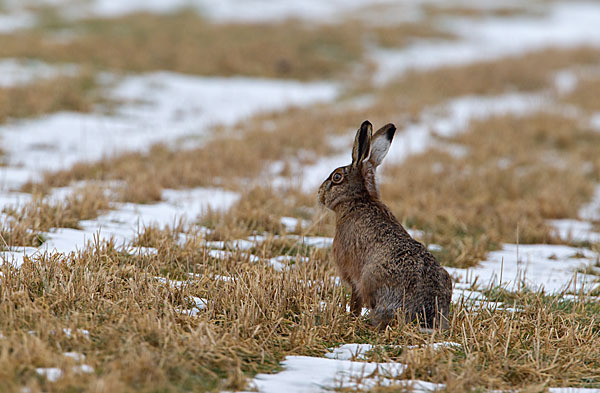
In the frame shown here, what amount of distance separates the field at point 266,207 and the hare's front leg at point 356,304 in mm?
97

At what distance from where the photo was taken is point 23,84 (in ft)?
45.6

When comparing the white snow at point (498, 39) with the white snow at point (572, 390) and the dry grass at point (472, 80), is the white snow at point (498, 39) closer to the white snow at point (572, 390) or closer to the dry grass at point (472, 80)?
the dry grass at point (472, 80)

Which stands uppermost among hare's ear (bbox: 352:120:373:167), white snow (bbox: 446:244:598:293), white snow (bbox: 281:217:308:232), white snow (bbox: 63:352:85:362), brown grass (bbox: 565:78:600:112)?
brown grass (bbox: 565:78:600:112)

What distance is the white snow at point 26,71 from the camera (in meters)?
14.4

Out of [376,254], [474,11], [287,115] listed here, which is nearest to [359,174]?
[376,254]

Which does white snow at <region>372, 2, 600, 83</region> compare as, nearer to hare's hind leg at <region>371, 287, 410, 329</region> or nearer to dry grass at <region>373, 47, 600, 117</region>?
dry grass at <region>373, 47, 600, 117</region>

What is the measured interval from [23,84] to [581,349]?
13691mm

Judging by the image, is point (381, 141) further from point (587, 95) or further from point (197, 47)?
point (197, 47)

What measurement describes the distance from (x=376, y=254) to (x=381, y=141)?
0.92 m

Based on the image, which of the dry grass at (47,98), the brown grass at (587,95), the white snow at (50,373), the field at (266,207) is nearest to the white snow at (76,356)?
the field at (266,207)

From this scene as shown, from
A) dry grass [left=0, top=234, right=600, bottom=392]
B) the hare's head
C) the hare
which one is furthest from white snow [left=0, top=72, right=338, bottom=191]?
the hare

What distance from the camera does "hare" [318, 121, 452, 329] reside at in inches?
161

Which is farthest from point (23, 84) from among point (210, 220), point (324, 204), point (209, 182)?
point (324, 204)

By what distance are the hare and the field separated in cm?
20
